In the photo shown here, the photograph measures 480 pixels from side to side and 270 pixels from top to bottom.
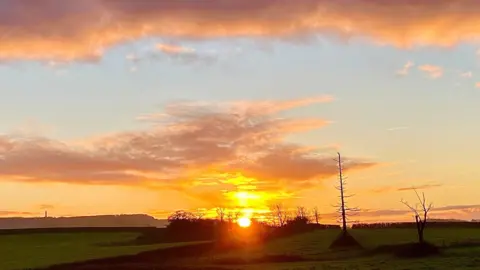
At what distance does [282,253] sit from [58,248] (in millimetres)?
46545

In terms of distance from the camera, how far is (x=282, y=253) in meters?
101

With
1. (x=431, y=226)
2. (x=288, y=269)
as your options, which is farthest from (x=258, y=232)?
(x=288, y=269)

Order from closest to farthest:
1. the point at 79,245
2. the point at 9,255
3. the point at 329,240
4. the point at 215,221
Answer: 1. the point at 9,255
2. the point at 329,240
3. the point at 79,245
4. the point at 215,221

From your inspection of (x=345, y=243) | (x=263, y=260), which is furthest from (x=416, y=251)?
(x=345, y=243)

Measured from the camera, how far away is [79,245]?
132375mm

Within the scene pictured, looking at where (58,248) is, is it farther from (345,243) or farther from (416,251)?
(416,251)

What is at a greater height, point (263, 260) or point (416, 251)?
point (416, 251)

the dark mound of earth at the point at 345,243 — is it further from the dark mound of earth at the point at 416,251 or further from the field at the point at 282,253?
the dark mound of earth at the point at 416,251

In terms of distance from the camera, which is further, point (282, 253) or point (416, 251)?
point (282, 253)

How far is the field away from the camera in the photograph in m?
76.2

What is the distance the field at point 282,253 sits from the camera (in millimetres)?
76188

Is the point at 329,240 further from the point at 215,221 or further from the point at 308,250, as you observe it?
the point at 215,221

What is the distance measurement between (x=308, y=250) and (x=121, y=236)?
2382 inches

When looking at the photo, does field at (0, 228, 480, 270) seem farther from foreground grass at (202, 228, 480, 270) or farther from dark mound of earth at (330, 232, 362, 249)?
dark mound of earth at (330, 232, 362, 249)
